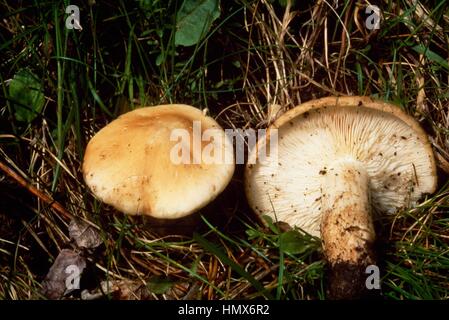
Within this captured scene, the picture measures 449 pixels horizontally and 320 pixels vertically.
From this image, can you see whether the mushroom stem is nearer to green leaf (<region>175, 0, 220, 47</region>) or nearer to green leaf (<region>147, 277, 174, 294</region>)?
green leaf (<region>147, 277, 174, 294</region>)

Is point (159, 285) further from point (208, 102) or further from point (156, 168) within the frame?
point (208, 102)

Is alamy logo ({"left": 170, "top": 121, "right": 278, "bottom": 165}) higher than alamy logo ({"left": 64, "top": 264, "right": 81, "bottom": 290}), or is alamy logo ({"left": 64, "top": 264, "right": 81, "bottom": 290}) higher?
alamy logo ({"left": 170, "top": 121, "right": 278, "bottom": 165})

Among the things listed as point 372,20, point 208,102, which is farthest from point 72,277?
point 372,20

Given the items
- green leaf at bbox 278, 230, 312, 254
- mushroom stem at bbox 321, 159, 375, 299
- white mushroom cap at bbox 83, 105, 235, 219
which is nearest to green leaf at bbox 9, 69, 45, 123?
white mushroom cap at bbox 83, 105, 235, 219

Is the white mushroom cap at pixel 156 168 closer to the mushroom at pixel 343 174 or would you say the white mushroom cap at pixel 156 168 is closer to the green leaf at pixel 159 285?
the mushroom at pixel 343 174

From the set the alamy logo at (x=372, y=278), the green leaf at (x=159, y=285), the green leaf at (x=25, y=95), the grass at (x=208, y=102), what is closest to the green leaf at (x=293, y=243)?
the grass at (x=208, y=102)

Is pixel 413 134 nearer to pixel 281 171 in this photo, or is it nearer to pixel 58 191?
pixel 281 171

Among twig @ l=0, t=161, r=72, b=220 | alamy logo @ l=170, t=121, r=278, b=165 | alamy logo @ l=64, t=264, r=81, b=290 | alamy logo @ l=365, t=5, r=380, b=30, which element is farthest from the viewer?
alamy logo @ l=365, t=5, r=380, b=30
